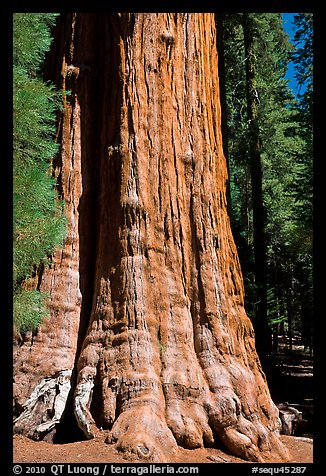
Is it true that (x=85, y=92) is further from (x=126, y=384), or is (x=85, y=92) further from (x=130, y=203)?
(x=126, y=384)

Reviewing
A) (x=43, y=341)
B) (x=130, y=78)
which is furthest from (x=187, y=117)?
(x=43, y=341)

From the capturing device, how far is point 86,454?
189 inches

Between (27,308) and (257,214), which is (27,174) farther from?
(257,214)

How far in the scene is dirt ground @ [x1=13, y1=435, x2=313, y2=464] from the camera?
4.69m

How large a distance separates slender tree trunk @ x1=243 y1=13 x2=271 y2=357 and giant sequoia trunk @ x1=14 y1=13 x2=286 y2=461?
22.3 feet

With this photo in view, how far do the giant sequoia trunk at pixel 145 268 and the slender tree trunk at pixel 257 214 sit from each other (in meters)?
6.81

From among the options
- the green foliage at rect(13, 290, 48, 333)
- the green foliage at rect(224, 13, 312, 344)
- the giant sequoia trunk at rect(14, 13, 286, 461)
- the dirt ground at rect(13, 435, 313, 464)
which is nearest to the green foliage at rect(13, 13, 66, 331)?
the green foliage at rect(13, 290, 48, 333)

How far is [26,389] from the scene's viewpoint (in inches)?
233

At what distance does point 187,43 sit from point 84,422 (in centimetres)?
506

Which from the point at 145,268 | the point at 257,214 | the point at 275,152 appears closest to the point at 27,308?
the point at 145,268

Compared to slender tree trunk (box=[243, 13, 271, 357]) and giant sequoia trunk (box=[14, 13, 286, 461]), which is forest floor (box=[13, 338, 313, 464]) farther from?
slender tree trunk (box=[243, 13, 271, 357])

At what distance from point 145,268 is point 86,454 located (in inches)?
82.6

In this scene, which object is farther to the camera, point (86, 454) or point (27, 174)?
point (27, 174)

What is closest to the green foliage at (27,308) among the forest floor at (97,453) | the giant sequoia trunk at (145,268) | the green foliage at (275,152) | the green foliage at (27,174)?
the green foliage at (27,174)
